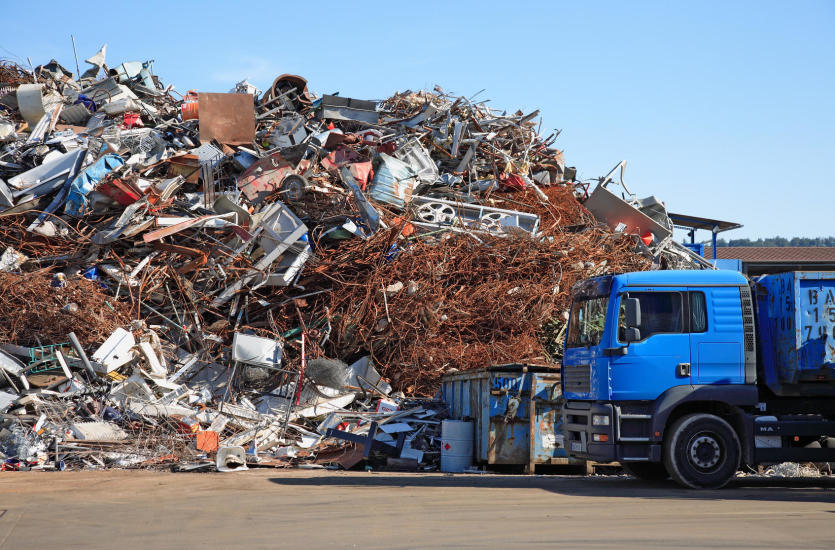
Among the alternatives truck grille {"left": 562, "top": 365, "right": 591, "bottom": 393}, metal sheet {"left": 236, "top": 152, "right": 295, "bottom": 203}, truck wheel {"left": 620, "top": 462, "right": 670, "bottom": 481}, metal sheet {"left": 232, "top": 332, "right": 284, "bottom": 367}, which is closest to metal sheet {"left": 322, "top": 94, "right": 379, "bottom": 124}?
Answer: metal sheet {"left": 236, "top": 152, "right": 295, "bottom": 203}

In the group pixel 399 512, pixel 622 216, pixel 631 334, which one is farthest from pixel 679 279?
pixel 622 216

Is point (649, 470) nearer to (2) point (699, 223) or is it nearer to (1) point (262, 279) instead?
(1) point (262, 279)

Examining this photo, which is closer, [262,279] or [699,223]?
[262,279]

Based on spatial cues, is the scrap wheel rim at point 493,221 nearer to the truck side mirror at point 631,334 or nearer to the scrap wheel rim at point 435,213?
the scrap wheel rim at point 435,213

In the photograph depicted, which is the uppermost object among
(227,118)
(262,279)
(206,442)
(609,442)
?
(227,118)

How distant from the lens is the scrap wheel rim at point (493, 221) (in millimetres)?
16603

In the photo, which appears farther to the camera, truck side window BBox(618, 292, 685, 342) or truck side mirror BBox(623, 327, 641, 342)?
truck side window BBox(618, 292, 685, 342)

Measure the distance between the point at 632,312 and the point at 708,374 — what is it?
3.79 ft

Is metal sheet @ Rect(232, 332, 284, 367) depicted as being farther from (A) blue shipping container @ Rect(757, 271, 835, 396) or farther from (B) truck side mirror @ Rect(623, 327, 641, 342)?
(A) blue shipping container @ Rect(757, 271, 835, 396)

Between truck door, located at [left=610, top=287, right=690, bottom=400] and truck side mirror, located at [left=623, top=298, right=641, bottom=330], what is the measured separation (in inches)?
3.6

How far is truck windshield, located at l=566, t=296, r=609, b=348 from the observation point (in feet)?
31.6

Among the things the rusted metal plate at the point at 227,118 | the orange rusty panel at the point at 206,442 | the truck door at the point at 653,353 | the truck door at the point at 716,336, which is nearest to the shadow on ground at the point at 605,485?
the truck door at the point at 653,353

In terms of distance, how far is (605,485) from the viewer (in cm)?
1021

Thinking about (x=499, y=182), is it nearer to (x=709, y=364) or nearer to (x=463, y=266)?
(x=463, y=266)
